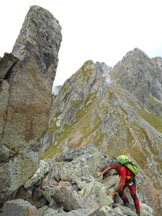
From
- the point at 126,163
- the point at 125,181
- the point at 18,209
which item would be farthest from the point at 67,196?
the point at 126,163

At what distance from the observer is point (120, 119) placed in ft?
177

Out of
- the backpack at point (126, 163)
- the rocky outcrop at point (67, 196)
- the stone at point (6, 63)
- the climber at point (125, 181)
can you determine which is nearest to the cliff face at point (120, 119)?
the climber at point (125, 181)

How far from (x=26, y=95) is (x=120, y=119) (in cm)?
4741

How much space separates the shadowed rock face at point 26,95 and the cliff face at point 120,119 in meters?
26.1

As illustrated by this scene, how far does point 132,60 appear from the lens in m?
131

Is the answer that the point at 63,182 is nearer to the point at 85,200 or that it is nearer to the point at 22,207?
the point at 85,200

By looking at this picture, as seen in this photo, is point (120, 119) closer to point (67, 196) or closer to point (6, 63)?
point (67, 196)

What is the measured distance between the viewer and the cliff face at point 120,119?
129 ft

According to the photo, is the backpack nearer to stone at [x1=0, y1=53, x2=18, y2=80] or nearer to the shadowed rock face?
the shadowed rock face

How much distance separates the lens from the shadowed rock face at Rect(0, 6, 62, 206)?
9.27 meters

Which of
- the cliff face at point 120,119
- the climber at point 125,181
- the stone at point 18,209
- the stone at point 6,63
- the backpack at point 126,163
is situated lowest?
the stone at point 18,209

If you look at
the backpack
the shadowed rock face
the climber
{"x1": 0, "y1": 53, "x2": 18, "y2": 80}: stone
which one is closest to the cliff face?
the climber

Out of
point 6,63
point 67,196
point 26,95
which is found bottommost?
point 67,196

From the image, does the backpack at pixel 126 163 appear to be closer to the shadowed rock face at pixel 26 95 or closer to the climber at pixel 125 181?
the climber at pixel 125 181
